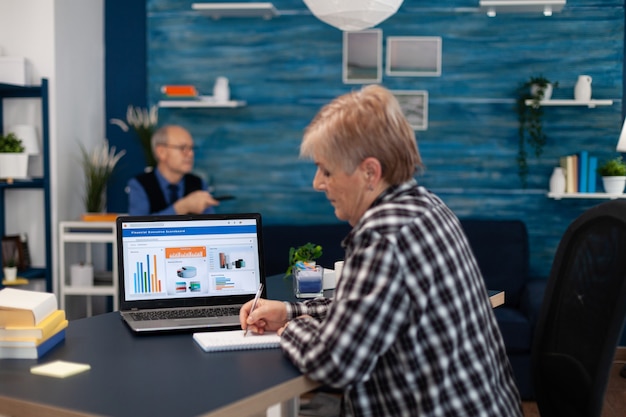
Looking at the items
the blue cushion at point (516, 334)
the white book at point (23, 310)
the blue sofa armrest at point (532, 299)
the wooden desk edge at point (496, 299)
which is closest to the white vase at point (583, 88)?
the blue sofa armrest at point (532, 299)

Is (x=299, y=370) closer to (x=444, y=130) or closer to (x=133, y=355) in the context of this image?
(x=133, y=355)

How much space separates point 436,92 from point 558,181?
2.99ft

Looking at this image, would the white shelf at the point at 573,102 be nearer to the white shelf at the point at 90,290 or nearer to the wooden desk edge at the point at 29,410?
the white shelf at the point at 90,290

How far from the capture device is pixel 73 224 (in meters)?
4.55

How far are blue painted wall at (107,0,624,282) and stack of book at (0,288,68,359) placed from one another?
10.2ft

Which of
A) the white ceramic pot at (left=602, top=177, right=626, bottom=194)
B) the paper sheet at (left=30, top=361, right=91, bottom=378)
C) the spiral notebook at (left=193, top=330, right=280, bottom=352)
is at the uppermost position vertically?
the white ceramic pot at (left=602, top=177, right=626, bottom=194)

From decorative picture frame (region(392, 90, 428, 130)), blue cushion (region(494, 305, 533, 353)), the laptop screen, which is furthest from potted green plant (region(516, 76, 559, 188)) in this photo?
the laptop screen

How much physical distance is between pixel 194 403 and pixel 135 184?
3.17 metres

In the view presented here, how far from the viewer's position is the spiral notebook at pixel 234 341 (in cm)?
186

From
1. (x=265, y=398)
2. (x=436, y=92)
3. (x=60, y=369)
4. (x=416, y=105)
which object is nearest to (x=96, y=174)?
(x=416, y=105)

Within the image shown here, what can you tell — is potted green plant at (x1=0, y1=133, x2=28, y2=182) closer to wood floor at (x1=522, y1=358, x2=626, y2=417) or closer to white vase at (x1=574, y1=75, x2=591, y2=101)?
wood floor at (x1=522, y1=358, x2=626, y2=417)

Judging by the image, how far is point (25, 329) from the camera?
5.97 feet

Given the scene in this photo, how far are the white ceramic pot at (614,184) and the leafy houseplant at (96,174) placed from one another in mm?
2965

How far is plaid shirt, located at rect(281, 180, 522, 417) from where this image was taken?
1.50 m
